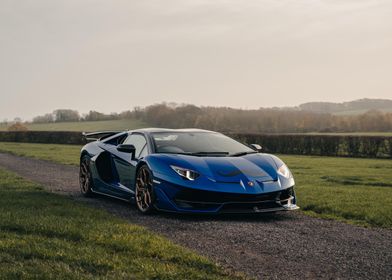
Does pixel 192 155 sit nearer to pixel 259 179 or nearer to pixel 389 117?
pixel 259 179

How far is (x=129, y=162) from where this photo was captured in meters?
9.57

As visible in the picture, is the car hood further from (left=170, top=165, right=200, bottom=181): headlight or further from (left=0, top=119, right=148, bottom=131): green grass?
(left=0, top=119, right=148, bottom=131): green grass

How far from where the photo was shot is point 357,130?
61.8m

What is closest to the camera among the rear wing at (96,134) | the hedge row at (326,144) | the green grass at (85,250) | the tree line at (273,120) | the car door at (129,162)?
the green grass at (85,250)

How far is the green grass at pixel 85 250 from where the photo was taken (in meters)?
5.00

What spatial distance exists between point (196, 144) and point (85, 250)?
3.86 metres

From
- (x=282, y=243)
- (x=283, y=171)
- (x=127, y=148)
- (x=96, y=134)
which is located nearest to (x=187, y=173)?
(x=283, y=171)

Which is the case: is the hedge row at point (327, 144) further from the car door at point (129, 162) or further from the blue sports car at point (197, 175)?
the car door at point (129, 162)

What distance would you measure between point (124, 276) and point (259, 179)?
3828mm

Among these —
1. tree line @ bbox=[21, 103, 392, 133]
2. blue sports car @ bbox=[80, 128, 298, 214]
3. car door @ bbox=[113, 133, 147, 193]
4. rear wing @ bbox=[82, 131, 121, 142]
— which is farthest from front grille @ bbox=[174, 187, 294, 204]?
tree line @ bbox=[21, 103, 392, 133]

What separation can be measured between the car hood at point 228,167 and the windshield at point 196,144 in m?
0.38

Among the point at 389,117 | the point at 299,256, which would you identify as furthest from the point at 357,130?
the point at 299,256

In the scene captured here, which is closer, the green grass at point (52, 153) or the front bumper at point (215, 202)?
the front bumper at point (215, 202)

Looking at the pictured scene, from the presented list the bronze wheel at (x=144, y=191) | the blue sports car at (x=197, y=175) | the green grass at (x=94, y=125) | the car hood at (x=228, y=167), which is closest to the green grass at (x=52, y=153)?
the blue sports car at (x=197, y=175)
